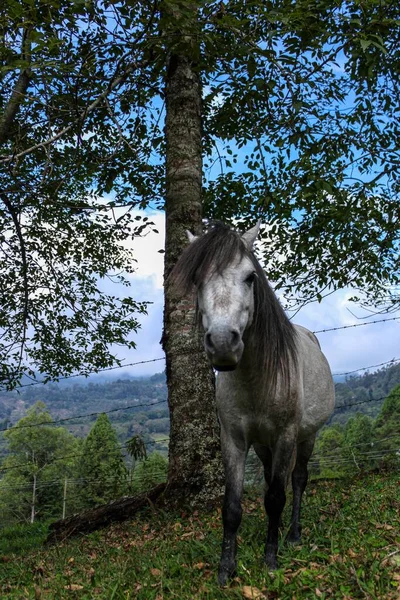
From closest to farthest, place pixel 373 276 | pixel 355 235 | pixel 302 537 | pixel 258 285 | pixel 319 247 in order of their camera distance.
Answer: pixel 258 285 → pixel 302 537 → pixel 355 235 → pixel 319 247 → pixel 373 276

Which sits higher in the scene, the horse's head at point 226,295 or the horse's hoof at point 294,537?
the horse's head at point 226,295

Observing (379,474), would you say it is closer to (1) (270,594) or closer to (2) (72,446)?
(1) (270,594)

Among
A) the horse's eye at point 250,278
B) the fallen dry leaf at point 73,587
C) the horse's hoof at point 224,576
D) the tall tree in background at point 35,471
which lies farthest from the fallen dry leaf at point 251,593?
the tall tree in background at point 35,471

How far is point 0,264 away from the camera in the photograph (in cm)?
1312

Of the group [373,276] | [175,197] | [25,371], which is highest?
[175,197]

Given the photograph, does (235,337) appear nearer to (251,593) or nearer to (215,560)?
(251,593)

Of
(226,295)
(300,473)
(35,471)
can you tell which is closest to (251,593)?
(226,295)

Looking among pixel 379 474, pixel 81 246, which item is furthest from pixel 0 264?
pixel 379 474

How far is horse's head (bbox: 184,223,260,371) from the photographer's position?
3.22 metres

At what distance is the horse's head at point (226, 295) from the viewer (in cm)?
322

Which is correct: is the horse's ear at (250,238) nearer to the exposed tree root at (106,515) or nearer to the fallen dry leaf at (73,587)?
the fallen dry leaf at (73,587)

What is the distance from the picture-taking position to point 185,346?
7.51 m

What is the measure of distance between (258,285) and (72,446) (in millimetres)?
71917

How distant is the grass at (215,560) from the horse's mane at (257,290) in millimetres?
1380
